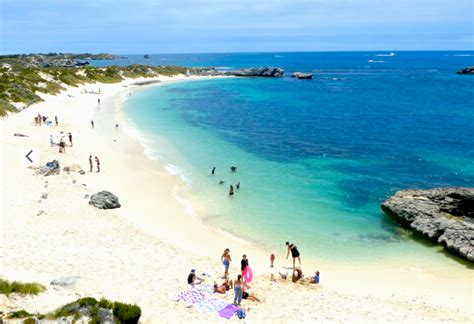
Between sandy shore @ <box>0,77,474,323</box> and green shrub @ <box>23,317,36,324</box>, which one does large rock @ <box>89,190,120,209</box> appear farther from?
green shrub @ <box>23,317,36,324</box>

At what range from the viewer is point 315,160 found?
37.2 m

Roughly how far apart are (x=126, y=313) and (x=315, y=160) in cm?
2763

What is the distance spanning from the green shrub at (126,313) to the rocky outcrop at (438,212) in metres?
16.4

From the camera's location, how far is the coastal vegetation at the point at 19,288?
13.3 m

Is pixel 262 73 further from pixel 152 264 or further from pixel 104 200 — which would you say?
pixel 152 264

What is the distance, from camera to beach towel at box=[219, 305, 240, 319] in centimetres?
1407

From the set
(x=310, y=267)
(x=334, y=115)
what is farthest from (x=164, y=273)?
(x=334, y=115)

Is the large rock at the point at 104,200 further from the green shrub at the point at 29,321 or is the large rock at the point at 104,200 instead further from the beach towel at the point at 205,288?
the green shrub at the point at 29,321

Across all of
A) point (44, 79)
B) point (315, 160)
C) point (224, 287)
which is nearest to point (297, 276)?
point (224, 287)

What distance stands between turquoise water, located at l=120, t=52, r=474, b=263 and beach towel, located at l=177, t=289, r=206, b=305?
22.1ft

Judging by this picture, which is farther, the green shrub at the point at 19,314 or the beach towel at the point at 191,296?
the beach towel at the point at 191,296

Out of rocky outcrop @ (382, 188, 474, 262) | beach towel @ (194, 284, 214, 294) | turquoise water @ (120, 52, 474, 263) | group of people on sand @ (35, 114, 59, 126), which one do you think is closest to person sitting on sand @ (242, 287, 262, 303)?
beach towel @ (194, 284, 214, 294)

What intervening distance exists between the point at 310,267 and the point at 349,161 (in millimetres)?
19816

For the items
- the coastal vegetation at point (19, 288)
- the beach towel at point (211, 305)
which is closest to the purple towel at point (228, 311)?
the beach towel at point (211, 305)
